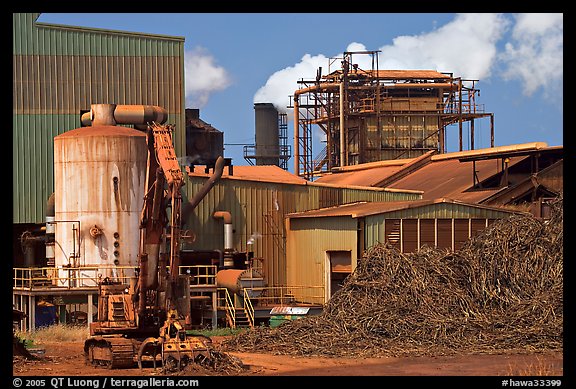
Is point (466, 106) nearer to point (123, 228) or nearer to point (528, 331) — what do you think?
point (123, 228)

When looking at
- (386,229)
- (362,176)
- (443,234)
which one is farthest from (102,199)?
(362,176)

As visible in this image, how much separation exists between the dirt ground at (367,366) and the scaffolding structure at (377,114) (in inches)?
1498

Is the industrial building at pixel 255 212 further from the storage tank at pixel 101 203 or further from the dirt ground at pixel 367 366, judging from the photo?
the dirt ground at pixel 367 366

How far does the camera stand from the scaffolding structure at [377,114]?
65500mm

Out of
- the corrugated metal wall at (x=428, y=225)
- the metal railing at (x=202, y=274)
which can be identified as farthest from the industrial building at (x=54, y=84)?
the corrugated metal wall at (x=428, y=225)

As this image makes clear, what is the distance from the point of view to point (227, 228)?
41.3 m

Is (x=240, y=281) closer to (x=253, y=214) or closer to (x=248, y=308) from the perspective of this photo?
(x=248, y=308)

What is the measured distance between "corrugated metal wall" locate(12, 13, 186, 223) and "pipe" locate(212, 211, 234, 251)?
5200 mm

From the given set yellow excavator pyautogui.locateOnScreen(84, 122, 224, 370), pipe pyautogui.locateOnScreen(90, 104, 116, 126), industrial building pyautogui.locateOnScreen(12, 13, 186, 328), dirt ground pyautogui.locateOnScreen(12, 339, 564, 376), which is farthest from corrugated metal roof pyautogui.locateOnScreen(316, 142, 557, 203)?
yellow excavator pyautogui.locateOnScreen(84, 122, 224, 370)

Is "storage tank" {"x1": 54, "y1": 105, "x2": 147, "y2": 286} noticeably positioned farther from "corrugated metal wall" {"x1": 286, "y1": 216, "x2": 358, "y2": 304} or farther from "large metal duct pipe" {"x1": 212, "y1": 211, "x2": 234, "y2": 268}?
"corrugated metal wall" {"x1": 286, "y1": 216, "x2": 358, "y2": 304}

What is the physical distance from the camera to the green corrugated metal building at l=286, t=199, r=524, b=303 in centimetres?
3731

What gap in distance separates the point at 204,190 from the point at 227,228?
1.81 metres

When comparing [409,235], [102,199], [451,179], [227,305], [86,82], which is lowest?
[227,305]
